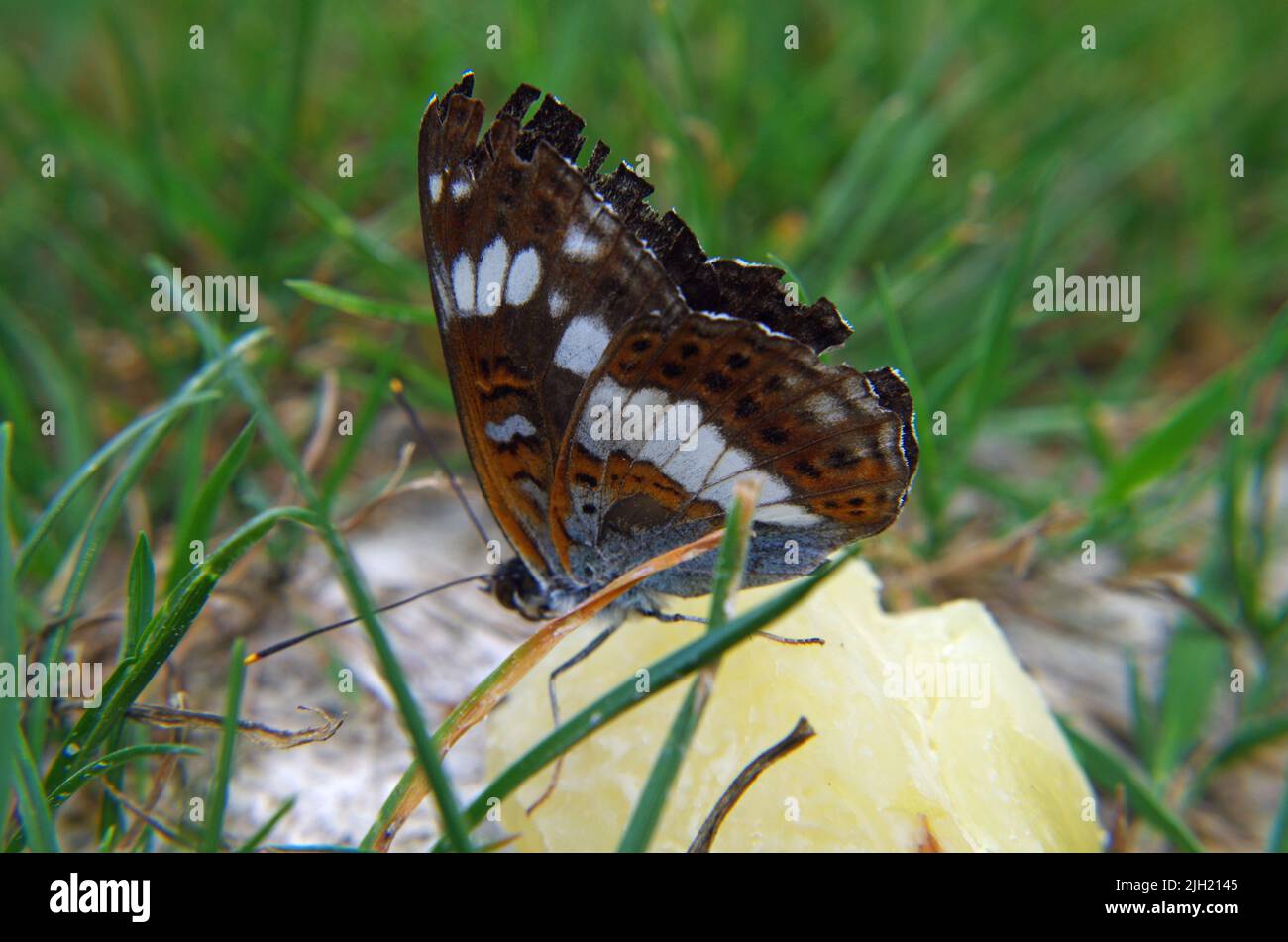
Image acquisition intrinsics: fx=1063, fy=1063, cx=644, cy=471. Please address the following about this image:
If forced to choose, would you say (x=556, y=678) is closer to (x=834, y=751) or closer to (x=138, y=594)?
(x=834, y=751)

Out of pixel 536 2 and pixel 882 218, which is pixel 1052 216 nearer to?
pixel 882 218

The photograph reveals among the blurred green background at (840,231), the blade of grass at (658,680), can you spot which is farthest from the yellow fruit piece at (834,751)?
the blurred green background at (840,231)

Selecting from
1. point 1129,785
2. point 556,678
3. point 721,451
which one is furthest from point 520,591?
point 1129,785

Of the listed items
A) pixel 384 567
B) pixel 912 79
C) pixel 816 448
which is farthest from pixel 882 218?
pixel 384 567

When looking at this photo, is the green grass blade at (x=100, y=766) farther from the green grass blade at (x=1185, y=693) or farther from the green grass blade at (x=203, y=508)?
the green grass blade at (x=1185, y=693)

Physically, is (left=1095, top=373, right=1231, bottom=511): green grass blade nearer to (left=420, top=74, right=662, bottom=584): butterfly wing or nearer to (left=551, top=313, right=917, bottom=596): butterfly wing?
(left=551, top=313, right=917, bottom=596): butterfly wing
